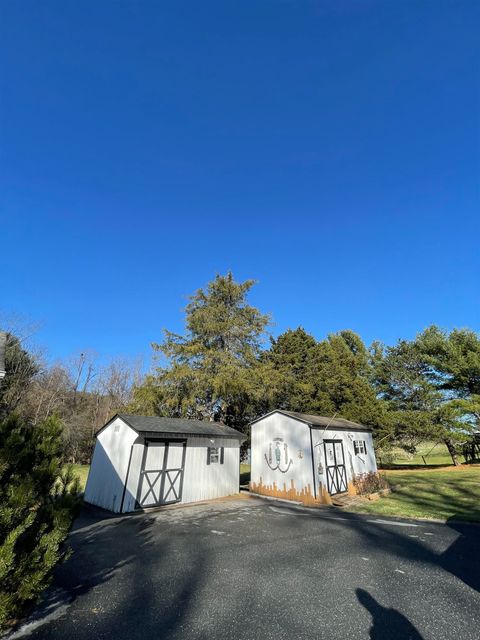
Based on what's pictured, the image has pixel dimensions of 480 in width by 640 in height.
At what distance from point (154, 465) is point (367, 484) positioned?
10.1 metres

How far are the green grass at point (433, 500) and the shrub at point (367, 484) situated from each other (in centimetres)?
67

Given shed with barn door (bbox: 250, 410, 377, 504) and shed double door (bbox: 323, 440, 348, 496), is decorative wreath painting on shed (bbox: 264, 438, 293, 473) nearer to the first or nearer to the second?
shed with barn door (bbox: 250, 410, 377, 504)

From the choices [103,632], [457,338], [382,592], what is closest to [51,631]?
[103,632]

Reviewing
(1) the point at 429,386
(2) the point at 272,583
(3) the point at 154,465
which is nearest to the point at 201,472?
(3) the point at 154,465

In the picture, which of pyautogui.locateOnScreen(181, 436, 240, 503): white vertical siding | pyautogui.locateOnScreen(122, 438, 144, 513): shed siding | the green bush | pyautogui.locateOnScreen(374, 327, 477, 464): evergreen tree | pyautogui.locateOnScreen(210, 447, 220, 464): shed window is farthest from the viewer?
pyautogui.locateOnScreen(374, 327, 477, 464): evergreen tree

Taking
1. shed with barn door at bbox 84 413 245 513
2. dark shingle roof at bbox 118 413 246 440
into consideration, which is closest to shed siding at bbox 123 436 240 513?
shed with barn door at bbox 84 413 245 513

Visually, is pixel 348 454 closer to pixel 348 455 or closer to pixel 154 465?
pixel 348 455

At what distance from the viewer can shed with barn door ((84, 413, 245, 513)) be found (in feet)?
37.1

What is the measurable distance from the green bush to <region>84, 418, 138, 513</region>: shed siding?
311 inches

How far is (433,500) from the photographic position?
11.8m

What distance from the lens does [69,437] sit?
2445cm

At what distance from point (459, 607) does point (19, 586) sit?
5.53 metres

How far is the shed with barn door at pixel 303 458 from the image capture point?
13125mm

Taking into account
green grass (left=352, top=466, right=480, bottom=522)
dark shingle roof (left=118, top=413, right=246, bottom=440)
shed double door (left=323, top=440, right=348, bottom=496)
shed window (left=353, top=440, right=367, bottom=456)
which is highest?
dark shingle roof (left=118, top=413, right=246, bottom=440)
